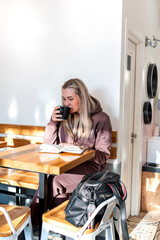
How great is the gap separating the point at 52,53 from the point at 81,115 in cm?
81

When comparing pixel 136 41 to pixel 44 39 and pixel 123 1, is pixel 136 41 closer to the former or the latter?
pixel 123 1

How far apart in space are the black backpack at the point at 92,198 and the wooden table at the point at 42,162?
0.56 feet

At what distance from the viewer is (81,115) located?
2326mm

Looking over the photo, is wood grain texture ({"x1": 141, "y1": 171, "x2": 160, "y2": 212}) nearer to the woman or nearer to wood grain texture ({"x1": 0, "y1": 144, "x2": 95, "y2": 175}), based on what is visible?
the woman

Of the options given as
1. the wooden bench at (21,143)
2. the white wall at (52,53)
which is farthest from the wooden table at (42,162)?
the white wall at (52,53)

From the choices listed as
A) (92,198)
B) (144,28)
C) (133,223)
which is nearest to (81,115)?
(92,198)

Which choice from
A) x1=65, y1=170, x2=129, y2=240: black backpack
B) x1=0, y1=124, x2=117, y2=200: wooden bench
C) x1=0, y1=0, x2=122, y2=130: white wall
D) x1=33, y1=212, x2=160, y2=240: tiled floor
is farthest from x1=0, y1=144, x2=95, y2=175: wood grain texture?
x1=33, y1=212, x2=160, y2=240: tiled floor

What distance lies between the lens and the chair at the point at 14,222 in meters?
1.35

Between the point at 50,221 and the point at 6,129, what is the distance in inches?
67.5

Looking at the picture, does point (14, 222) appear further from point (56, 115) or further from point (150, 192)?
point (150, 192)

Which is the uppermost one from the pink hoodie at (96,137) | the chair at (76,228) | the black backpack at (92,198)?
the pink hoodie at (96,137)

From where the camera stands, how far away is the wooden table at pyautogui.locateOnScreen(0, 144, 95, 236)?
154 cm

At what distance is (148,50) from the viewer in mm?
3502

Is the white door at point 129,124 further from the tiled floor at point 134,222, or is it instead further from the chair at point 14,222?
the chair at point 14,222
